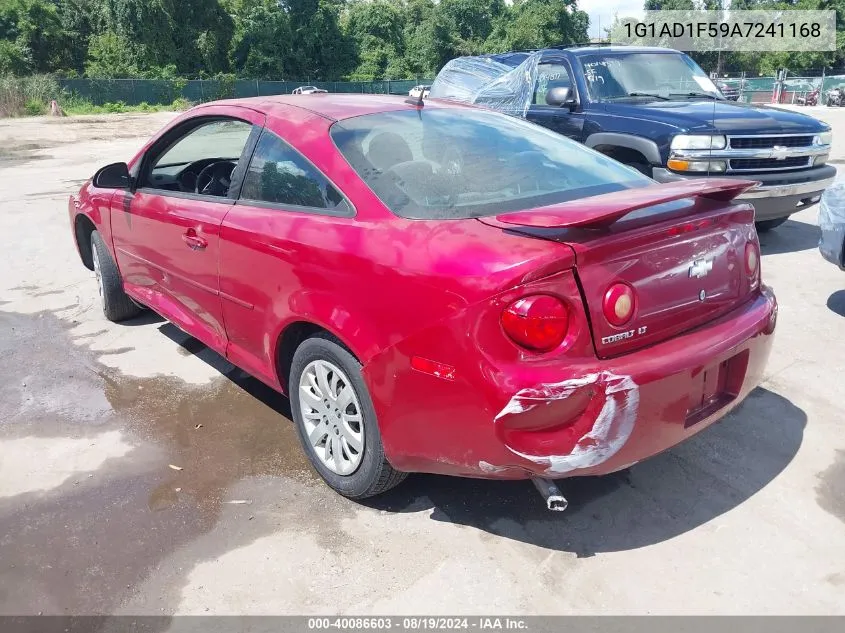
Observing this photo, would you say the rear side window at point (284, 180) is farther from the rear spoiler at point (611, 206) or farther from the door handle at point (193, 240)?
the rear spoiler at point (611, 206)

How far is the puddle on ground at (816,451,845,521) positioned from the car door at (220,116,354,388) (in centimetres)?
223

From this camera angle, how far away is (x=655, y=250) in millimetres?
2410

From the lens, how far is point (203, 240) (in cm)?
348

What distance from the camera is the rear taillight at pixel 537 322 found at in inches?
86.7

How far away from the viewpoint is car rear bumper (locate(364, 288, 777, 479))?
7.30ft

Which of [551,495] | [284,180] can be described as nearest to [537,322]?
[551,495]

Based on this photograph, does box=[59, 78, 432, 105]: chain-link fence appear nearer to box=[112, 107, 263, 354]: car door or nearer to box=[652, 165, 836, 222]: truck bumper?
box=[652, 165, 836, 222]: truck bumper

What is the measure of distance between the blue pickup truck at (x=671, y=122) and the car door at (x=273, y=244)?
4.02m

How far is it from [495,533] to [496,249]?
1.21 metres

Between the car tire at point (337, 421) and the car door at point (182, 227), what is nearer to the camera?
the car tire at point (337, 421)

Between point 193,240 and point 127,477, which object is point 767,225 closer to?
point 193,240

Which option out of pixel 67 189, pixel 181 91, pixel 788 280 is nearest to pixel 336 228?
pixel 788 280

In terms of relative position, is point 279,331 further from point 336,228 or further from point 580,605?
point 580,605

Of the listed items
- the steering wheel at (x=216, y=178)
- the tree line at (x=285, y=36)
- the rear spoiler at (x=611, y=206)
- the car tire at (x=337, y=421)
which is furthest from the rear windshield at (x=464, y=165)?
the tree line at (x=285, y=36)
